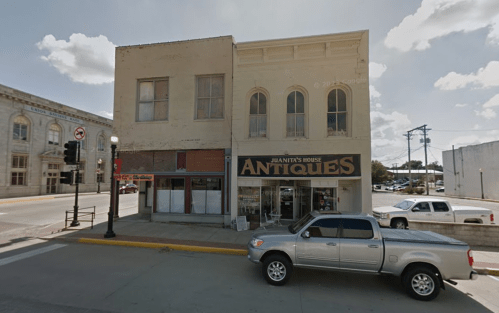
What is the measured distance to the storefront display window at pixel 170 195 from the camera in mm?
13184

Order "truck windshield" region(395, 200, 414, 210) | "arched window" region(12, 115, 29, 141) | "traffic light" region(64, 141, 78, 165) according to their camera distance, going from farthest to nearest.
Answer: "arched window" region(12, 115, 29, 141), "truck windshield" region(395, 200, 414, 210), "traffic light" region(64, 141, 78, 165)

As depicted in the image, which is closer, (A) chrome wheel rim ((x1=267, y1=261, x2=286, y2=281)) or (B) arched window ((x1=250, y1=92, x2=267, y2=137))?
(A) chrome wheel rim ((x1=267, y1=261, x2=286, y2=281))

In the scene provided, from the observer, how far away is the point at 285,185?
12.9 m

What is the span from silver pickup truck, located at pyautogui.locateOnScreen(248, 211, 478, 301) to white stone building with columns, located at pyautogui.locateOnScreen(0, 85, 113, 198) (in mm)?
32413

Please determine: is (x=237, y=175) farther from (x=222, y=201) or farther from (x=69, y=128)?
(x=69, y=128)

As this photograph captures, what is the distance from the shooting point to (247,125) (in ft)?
40.9

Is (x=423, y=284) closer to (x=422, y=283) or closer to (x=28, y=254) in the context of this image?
(x=422, y=283)

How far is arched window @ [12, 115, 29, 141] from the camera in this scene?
2730cm

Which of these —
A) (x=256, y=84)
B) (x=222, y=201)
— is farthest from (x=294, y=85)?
(x=222, y=201)

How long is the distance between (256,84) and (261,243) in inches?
342

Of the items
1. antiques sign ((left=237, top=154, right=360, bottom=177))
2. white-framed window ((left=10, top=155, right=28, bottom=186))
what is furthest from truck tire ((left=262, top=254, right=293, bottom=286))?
white-framed window ((left=10, top=155, right=28, bottom=186))

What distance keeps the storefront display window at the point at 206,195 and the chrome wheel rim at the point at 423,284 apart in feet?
29.8

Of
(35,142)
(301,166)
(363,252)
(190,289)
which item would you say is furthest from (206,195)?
(35,142)

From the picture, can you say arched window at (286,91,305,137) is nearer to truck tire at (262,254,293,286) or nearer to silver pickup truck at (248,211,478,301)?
silver pickup truck at (248,211,478,301)
